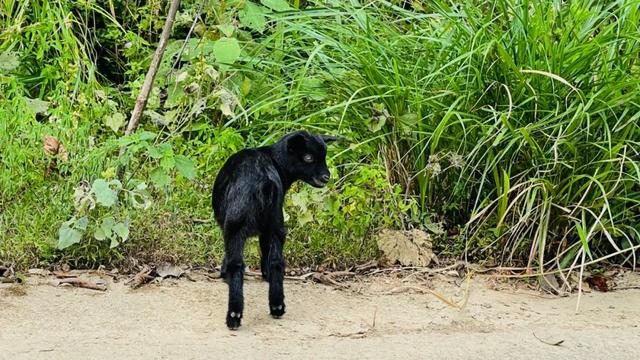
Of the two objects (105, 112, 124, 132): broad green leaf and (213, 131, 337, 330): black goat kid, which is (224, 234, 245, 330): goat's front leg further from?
(105, 112, 124, 132): broad green leaf

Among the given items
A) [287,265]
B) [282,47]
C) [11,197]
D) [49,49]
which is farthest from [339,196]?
[49,49]

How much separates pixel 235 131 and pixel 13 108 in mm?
1401

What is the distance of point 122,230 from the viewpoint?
546 centimetres

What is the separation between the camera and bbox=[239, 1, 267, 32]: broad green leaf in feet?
22.1

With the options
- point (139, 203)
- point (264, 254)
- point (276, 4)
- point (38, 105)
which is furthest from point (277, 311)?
point (276, 4)

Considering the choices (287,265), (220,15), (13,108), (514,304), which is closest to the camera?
(514,304)

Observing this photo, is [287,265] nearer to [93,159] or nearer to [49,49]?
[93,159]

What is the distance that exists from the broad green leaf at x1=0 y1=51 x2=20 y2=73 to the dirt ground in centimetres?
188

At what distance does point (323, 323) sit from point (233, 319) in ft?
1.62

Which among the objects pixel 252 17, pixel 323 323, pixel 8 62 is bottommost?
pixel 323 323

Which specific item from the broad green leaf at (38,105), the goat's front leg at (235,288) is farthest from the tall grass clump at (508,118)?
the goat's front leg at (235,288)

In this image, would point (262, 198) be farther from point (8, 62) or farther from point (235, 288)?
point (8, 62)

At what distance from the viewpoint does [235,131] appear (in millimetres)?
6625

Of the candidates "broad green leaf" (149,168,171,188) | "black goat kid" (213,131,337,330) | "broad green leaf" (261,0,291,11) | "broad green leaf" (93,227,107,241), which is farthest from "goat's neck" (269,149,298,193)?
"broad green leaf" (261,0,291,11)
